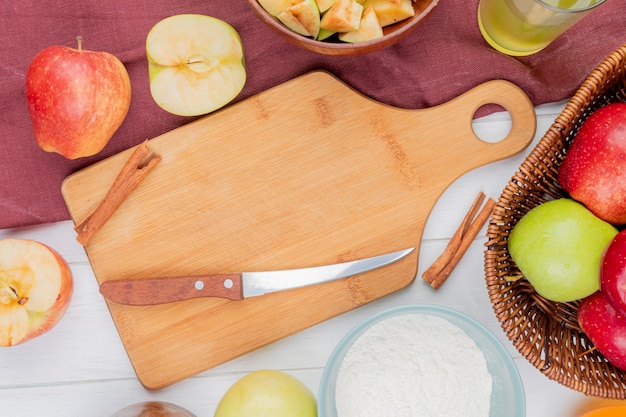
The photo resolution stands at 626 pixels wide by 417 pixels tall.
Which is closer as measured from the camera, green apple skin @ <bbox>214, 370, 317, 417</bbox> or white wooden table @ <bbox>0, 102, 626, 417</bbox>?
green apple skin @ <bbox>214, 370, 317, 417</bbox>

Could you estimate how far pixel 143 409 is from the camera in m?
0.93

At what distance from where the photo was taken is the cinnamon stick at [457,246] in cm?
97

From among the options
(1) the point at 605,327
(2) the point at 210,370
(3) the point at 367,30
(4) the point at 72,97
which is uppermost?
(3) the point at 367,30

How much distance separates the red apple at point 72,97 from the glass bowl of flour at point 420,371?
0.47 meters

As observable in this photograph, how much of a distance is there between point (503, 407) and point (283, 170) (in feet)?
1.52

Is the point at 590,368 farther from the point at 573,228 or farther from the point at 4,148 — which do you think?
the point at 4,148

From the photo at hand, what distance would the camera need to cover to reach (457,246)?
98 centimetres

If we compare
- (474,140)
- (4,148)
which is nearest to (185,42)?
(4,148)

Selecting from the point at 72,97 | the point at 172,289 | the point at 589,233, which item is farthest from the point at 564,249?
the point at 72,97

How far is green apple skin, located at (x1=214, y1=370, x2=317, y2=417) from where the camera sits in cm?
88

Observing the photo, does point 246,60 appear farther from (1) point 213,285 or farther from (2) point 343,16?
(1) point 213,285

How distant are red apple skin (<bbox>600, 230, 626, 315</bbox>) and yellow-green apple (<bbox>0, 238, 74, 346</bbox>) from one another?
2.44ft

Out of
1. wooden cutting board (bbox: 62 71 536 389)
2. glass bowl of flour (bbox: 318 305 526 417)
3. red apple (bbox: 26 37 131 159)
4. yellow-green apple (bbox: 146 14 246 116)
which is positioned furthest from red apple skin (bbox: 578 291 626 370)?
red apple (bbox: 26 37 131 159)

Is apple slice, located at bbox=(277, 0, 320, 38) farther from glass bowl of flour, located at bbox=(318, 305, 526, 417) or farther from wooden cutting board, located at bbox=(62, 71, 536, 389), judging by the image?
glass bowl of flour, located at bbox=(318, 305, 526, 417)
